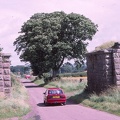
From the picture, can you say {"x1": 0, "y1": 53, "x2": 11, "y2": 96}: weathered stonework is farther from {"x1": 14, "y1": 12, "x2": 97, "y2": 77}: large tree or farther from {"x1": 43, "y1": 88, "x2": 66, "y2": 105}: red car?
{"x1": 14, "y1": 12, "x2": 97, "y2": 77}: large tree

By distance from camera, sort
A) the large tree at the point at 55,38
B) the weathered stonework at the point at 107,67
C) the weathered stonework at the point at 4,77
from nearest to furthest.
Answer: the weathered stonework at the point at 4,77, the weathered stonework at the point at 107,67, the large tree at the point at 55,38

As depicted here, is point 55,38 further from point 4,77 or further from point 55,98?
point 4,77

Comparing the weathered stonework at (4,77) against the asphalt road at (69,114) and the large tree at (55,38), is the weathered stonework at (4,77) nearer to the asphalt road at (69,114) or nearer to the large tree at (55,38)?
the asphalt road at (69,114)

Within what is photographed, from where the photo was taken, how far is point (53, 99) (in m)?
27.9

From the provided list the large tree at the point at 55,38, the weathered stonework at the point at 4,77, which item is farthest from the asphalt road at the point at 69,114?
the large tree at the point at 55,38

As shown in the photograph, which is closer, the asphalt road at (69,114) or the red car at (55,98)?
the asphalt road at (69,114)

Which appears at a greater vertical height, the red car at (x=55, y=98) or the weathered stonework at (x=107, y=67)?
the weathered stonework at (x=107, y=67)

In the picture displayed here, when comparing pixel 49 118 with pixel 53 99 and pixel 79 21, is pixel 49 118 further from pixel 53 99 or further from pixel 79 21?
pixel 79 21

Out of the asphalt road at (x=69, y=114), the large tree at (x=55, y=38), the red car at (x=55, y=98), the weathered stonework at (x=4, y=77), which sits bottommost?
the asphalt road at (x=69, y=114)

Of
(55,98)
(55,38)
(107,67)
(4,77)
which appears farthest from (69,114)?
(55,38)

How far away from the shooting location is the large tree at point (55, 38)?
56625 millimetres

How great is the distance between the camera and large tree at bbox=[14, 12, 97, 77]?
5662cm

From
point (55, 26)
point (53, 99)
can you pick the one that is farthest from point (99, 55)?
point (55, 26)

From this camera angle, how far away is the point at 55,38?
56875 millimetres
